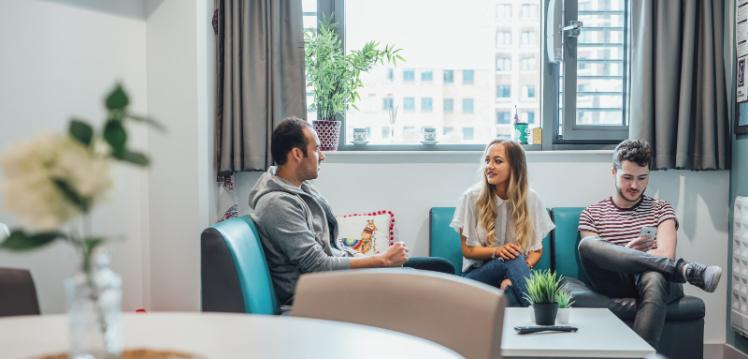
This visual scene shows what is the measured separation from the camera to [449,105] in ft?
15.0

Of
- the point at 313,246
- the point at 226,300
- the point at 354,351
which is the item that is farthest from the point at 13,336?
the point at 313,246

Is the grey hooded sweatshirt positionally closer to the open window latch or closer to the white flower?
the open window latch

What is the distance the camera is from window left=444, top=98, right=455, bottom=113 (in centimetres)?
457

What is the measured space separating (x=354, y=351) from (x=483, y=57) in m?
3.59

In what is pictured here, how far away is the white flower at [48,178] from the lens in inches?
30.0

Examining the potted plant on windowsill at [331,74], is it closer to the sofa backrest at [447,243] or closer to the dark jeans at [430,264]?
the sofa backrest at [447,243]

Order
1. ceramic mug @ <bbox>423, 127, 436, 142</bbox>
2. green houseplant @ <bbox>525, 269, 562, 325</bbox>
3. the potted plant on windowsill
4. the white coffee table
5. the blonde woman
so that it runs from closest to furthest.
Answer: the white coffee table < green houseplant @ <bbox>525, 269, 562, 325</bbox> < the blonde woman < the potted plant on windowsill < ceramic mug @ <bbox>423, 127, 436, 142</bbox>

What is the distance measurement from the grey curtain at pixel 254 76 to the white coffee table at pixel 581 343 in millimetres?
1811

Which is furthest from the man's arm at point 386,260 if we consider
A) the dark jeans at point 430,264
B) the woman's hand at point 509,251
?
the woman's hand at point 509,251

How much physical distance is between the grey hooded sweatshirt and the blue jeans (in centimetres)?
80

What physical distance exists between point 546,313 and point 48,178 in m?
2.33

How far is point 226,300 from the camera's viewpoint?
266cm

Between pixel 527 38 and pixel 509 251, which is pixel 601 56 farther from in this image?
pixel 509 251

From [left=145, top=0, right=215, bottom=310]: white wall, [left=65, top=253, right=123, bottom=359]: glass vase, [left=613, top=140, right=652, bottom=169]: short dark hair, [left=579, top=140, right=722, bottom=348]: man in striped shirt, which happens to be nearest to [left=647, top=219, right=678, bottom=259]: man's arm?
[left=579, top=140, right=722, bottom=348]: man in striped shirt
